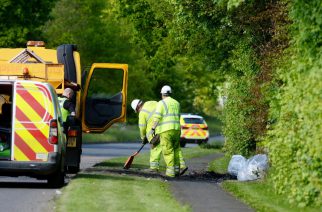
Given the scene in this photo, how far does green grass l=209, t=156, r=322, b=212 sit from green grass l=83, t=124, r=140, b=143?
1633 inches

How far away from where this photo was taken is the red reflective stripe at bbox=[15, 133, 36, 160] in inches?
786

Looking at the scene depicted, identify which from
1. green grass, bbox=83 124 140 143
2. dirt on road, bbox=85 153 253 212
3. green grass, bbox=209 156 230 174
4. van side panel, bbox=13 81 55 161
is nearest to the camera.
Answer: dirt on road, bbox=85 153 253 212

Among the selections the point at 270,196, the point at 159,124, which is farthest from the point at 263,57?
the point at 270,196

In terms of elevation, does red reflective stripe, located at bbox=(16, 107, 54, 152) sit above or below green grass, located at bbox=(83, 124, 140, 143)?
above

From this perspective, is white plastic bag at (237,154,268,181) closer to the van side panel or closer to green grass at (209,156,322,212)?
green grass at (209,156,322,212)

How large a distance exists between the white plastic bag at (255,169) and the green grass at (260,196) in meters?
1.07

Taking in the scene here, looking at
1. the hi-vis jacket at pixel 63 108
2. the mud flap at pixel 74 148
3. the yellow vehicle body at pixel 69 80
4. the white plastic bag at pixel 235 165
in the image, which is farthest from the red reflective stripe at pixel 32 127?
the white plastic bag at pixel 235 165

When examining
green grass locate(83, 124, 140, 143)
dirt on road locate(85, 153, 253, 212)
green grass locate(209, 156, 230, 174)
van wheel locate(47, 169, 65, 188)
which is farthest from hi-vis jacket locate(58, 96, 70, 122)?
green grass locate(83, 124, 140, 143)

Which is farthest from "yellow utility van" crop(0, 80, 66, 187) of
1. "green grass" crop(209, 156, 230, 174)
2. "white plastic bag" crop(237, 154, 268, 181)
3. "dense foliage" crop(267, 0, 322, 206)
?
"green grass" crop(209, 156, 230, 174)

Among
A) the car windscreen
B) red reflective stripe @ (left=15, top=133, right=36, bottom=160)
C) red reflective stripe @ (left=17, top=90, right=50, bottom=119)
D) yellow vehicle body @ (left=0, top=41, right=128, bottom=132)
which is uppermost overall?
yellow vehicle body @ (left=0, top=41, right=128, bottom=132)

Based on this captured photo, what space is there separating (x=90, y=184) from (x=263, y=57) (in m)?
6.53

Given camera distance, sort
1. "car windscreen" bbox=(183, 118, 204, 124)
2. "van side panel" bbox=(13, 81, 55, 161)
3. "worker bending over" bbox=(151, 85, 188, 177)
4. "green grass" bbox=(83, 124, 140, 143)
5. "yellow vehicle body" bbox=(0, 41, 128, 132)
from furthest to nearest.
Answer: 1. "green grass" bbox=(83, 124, 140, 143)
2. "car windscreen" bbox=(183, 118, 204, 124)
3. "worker bending over" bbox=(151, 85, 188, 177)
4. "yellow vehicle body" bbox=(0, 41, 128, 132)
5. "van side panel" bbox=(13, 81, 55, 161)

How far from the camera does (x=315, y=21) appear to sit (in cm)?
1562

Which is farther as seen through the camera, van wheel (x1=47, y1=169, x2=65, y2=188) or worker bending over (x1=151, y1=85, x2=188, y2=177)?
worker bending over (x1=151, y1=85, x2=188, y2=177)
